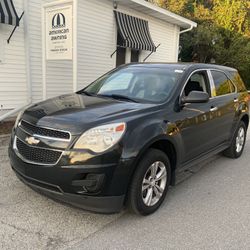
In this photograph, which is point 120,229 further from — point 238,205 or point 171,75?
point 171,75

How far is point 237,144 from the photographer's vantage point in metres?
6.29

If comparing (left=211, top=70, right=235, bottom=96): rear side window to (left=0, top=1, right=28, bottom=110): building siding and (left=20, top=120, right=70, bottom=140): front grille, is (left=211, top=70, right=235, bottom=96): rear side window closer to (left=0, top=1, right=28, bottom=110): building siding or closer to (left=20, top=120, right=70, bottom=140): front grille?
(left=20, top=120, right=70, bottom=140): front grille

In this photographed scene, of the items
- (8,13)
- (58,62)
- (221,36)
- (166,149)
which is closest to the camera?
(166,149)

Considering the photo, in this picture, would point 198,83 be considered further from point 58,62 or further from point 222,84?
point 58,62

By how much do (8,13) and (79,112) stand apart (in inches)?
216

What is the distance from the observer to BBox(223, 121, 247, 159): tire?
20.1 ft

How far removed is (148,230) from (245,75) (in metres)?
19.7

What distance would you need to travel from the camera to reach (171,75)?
448 cm

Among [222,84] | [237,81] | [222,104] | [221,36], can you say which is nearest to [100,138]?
[222,104]

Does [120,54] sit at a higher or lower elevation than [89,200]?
higher

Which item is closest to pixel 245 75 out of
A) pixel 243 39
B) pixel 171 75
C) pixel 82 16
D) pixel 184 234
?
pixel 243 39

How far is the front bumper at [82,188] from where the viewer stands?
3129mm

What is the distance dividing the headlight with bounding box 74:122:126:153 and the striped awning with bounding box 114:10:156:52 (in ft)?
28.7

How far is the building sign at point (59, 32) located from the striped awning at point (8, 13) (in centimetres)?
84
